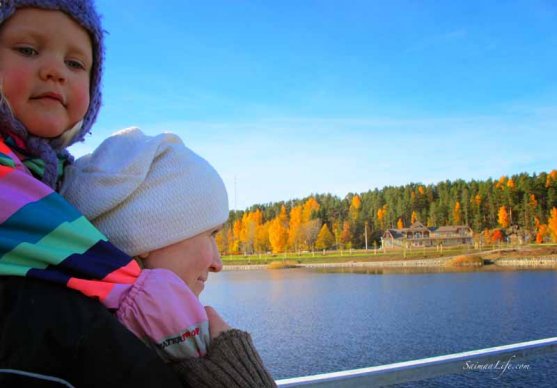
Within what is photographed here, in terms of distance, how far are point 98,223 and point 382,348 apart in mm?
13163

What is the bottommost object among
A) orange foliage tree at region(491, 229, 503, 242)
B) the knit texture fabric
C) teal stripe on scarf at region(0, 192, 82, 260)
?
orange foliage tree at region(491, 229, 503, 242)

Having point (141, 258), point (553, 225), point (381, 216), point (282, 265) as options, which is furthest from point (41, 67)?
point (381, 216)

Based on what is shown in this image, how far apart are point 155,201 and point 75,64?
1.00 feet

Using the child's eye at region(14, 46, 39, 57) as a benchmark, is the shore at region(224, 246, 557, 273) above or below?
below

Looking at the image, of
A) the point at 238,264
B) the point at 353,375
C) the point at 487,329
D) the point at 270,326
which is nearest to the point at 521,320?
the point at 487,329

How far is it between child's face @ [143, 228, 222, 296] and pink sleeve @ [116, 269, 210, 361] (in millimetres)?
152

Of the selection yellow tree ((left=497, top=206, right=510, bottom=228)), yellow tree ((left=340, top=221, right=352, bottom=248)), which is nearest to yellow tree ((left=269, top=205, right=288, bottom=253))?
yellow tree ((left=340, top=221, right=352, bottom=248))

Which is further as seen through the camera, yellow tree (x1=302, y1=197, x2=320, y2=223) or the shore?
yellow tree (x1=302, y1=197, x2=320, y2=223)

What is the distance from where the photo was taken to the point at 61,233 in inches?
26.6

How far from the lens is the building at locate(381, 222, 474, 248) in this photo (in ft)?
209

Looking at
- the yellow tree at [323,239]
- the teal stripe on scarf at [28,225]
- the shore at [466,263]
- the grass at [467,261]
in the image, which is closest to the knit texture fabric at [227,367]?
the teal stripe on scarf at [28,225]

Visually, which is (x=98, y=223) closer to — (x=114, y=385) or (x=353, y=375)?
(x=114, y=385)

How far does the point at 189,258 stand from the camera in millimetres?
933

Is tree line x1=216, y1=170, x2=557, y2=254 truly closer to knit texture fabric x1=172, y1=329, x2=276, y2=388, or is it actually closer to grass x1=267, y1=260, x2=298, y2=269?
grass x1=267, y1=260, x2=298, y2=269
